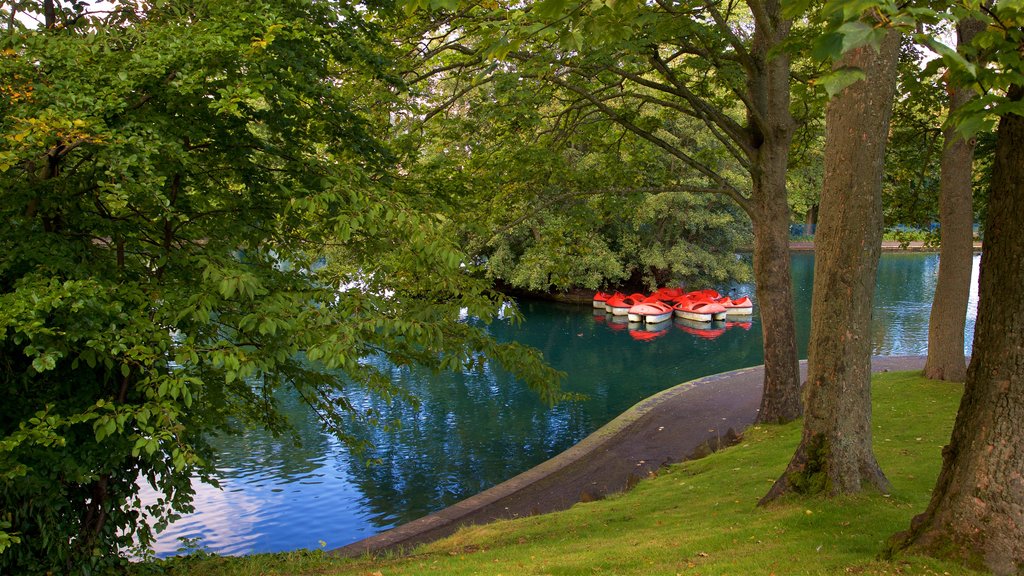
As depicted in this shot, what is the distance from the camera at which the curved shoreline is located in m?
11.3

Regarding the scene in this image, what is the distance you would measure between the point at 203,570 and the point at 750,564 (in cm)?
494

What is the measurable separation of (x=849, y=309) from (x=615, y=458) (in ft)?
24.4

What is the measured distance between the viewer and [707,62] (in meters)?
13.5

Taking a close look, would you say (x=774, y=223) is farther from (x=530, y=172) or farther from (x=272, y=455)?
Answer: (x=272, y=455)

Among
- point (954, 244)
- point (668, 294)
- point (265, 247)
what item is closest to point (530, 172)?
point (265, 247)

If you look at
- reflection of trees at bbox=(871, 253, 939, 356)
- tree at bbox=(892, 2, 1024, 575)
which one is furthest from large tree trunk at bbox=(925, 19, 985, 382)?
tree at bbox=(892, 2, 1024, 575)

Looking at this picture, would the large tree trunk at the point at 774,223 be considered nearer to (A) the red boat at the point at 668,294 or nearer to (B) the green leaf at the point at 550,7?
(B) the green leaf at the point at 550,7

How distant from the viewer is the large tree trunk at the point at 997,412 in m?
4.95

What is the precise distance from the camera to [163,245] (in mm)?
6570

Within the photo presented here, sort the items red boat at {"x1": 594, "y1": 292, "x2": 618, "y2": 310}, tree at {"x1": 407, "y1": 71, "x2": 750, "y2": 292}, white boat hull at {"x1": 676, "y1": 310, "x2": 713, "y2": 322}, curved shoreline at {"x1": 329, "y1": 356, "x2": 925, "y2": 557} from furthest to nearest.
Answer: red boat at {"x1": 594, "y1": 292, "x2": 618, "y2": 310}, white boat hull at {"x1": 676, "y1": 310, "x2": 713, "y2": 322}, curved shoreline at {"x1": 329, "y1": 356, "x2": 925, "y2": 557}, tree at {"x1": 407, "y1": 71, "x2": 750, "y2": 292}

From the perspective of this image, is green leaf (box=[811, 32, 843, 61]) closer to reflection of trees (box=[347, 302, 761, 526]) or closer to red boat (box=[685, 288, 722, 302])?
reflection of trees (box=[347, 302, 761, 526])

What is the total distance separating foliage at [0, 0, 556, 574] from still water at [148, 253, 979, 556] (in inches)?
95.4

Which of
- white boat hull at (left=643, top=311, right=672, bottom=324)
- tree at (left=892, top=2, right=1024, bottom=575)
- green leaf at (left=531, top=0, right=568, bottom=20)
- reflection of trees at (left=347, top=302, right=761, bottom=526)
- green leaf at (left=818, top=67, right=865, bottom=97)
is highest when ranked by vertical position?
green leaf at (left=531, top=0, right=568, bottom=20)

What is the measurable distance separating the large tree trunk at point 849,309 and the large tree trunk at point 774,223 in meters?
5.30
